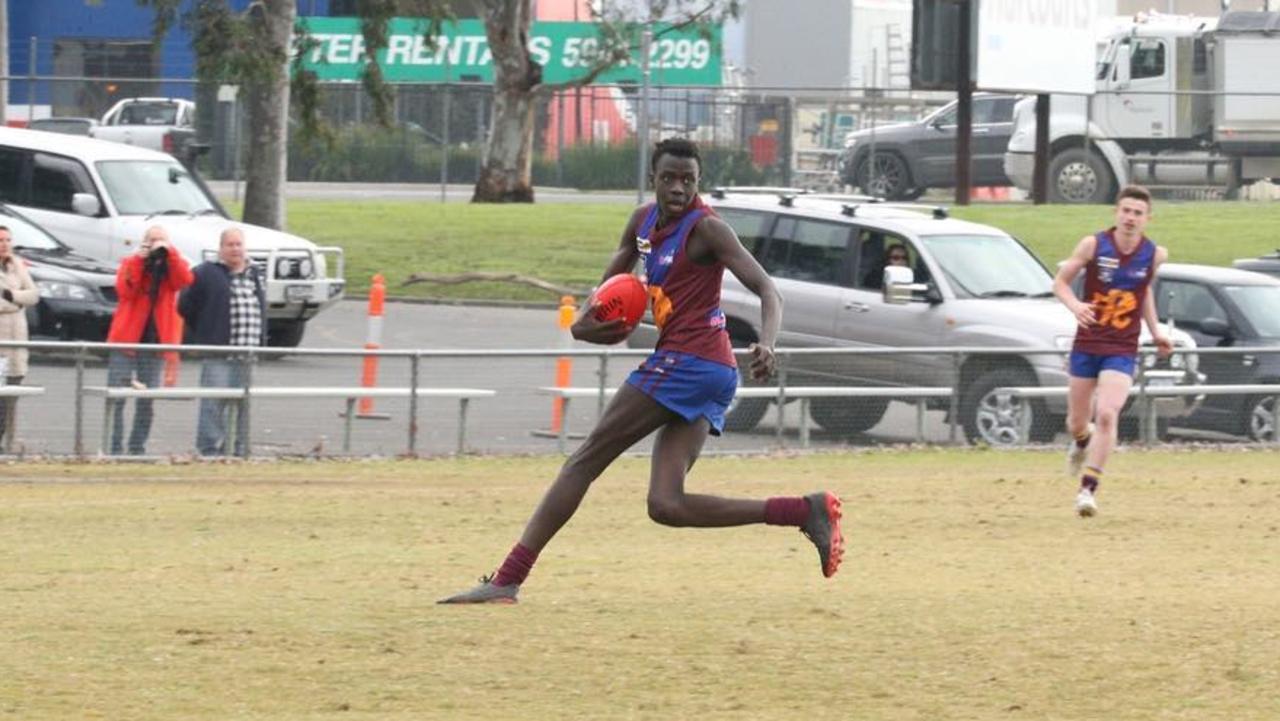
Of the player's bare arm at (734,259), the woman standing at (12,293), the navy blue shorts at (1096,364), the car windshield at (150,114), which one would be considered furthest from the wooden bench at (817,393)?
the car windshield at (150,114)

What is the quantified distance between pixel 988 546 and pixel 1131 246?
2550 millimetres

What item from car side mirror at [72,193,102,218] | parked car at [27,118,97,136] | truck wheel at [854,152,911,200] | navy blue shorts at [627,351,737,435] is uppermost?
parked car at [27,118,97,136]

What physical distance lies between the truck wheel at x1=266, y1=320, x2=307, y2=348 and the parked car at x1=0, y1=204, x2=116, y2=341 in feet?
7.66

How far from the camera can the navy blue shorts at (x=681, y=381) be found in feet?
29.7

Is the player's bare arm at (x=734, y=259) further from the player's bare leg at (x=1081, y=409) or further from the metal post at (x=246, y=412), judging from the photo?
the metal post at (x=246, y=412)

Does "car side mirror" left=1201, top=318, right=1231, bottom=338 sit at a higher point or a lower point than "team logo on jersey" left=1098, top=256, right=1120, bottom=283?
lower

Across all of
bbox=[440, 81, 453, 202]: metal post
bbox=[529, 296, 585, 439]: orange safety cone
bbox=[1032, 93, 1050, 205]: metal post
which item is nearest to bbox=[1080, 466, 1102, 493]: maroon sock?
bbox=[529, 296, 585, 439]: orange safety cone

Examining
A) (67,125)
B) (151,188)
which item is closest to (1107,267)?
(151,188)

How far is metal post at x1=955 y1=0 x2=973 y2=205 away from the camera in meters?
36.1

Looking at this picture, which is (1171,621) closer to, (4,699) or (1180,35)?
(4,699)

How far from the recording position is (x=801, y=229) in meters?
20.4

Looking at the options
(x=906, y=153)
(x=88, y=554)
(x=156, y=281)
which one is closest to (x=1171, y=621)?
(x=88, y=554)

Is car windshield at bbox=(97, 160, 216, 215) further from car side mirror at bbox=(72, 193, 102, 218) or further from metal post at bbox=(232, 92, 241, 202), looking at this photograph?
metal post at bbox=(232, 92, 241, 202)

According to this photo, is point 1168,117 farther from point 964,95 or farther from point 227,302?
point 227,302
